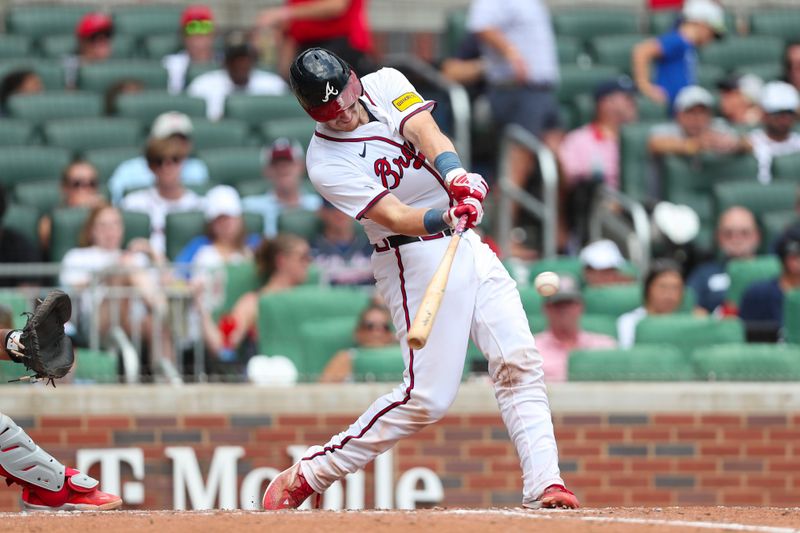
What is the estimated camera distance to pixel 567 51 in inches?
541

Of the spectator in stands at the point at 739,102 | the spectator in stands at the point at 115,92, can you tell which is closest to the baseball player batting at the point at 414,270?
the spectator in stands at the point at 115,92

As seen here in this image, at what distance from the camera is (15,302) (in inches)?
340

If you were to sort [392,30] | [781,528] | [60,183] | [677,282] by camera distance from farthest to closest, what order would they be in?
[392,30] < [60,183] < [677,282] < [781,528]

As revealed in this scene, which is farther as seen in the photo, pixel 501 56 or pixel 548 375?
pixel 501 56

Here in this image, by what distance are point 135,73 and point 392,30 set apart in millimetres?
3233

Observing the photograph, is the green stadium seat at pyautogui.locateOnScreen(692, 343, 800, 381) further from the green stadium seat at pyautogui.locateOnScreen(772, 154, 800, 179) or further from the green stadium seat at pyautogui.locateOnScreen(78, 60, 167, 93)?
the green stadium seat at pyautogui.locateOnScreen(78, 60, 167, 93)

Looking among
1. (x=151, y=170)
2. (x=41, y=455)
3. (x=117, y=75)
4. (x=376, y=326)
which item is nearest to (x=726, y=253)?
(x=376, y=326)

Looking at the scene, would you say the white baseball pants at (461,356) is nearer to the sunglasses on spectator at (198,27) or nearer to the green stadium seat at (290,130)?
the green stadium seat at (290,130)

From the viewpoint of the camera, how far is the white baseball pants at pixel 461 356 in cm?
638

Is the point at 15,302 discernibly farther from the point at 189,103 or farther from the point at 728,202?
the point at 728,202

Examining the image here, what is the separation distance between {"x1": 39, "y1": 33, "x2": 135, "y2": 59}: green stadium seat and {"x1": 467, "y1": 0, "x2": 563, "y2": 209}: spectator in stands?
9.32 feet

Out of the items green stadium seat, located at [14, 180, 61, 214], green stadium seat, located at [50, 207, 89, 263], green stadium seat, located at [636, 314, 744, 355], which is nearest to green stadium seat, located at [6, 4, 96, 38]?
green stadium seat, located at [14, 180, 61, 214]

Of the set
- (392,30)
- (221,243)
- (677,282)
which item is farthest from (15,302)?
(392,30)

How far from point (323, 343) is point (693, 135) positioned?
3.95m
